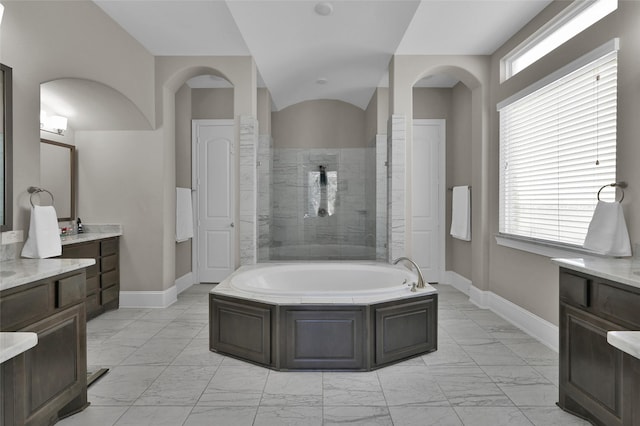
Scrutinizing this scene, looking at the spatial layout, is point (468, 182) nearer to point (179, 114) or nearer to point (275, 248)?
point (275, 248)

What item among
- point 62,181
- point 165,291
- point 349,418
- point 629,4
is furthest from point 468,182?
point 62,181

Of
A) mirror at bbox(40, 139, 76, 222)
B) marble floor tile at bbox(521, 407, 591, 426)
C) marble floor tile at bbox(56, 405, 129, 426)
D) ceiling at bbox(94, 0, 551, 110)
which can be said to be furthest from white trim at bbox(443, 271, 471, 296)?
mirror at bbox(40, 139, 76, 222)

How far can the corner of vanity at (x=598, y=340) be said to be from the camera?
1621 millimetres

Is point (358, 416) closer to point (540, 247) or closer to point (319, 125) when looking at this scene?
point (540, 247)

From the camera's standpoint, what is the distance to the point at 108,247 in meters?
3.96

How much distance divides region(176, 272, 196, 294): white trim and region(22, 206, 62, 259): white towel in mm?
2456

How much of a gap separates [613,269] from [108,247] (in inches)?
165

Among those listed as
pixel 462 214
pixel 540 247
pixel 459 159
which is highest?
pixel 459 159

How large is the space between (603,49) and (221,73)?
338cm

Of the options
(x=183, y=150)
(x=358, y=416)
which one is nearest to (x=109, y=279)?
(x=183, y=150)

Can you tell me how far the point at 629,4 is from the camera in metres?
2.27

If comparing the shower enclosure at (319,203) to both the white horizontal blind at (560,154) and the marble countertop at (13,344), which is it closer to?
the white horizontal blind at (560,154)

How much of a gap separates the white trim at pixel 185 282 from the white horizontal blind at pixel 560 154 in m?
3.90

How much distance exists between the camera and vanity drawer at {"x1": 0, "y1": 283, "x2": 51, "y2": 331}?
5.33ft
